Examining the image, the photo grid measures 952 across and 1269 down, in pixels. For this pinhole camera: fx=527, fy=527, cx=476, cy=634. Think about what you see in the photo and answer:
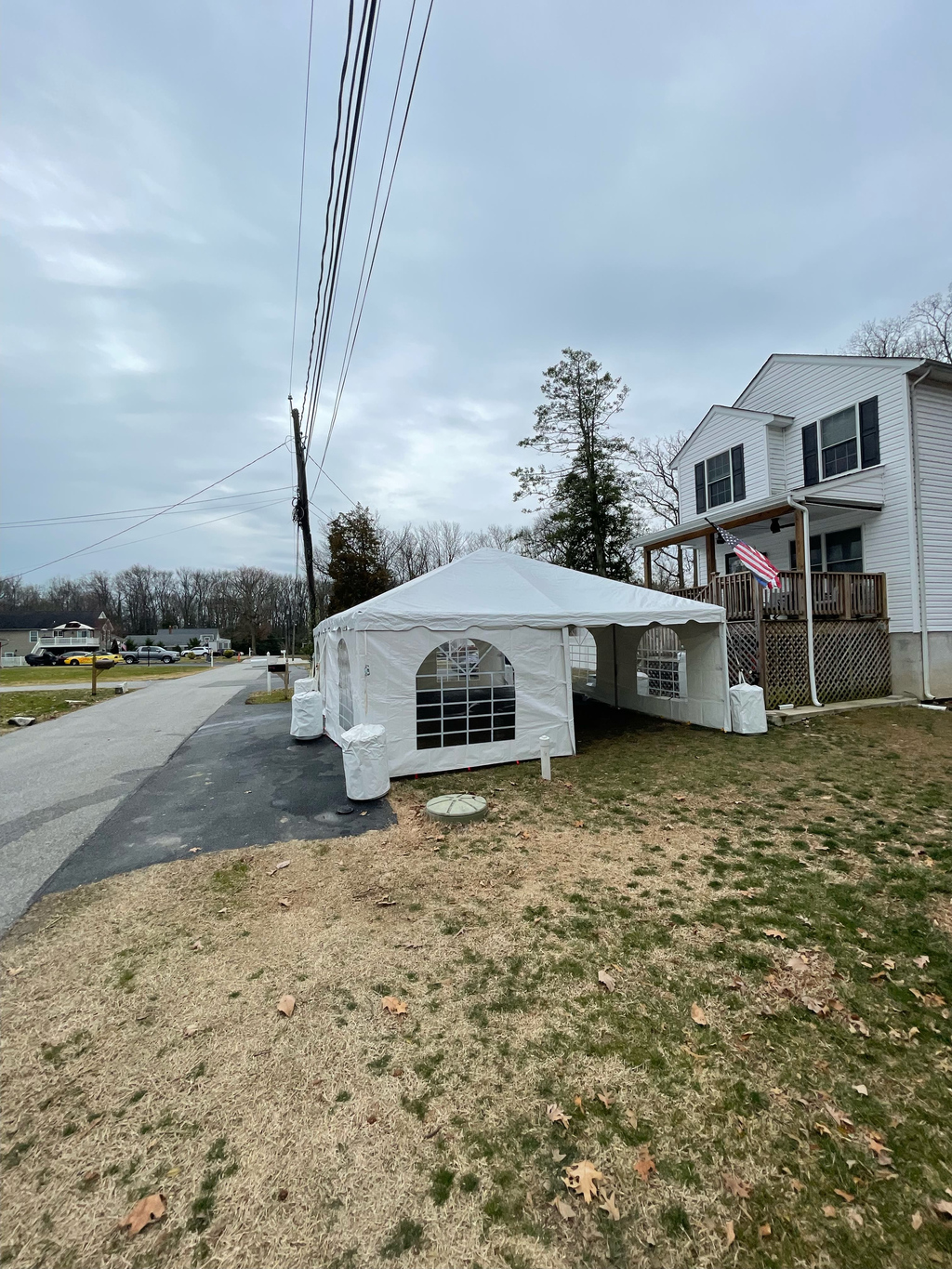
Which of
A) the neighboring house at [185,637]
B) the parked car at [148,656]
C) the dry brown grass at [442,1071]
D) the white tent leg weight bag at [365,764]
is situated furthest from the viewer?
the neighboring house at [185,637]

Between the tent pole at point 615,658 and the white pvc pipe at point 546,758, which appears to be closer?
the white pvc pipe at point 546,758

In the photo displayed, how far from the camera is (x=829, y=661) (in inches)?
442

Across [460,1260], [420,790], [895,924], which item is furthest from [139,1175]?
[420,790]

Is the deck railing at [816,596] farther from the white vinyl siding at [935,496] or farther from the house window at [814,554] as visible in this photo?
the house window at [814,554]

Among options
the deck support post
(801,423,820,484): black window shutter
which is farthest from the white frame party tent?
(801,423,820,484): black window shutter

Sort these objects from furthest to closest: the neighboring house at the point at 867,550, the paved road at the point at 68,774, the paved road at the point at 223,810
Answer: the neighboring house at the point at 867,550 → the paved road at the point at 223,810 → the paved road at the point at 68,774

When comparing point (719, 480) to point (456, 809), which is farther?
point (719, 480)

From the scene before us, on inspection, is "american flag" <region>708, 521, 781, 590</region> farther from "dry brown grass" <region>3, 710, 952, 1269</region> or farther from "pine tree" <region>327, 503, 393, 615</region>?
"pine tree" <region>327, 503, 393, 615</region>

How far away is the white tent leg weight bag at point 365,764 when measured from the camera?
20.1 feet

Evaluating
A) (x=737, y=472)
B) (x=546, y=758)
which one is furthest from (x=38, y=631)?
(x=546, y=758)

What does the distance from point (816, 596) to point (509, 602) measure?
8004 mm

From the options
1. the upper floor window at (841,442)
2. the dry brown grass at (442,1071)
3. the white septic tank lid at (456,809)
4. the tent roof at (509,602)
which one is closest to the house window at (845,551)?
the upper floor window at (841,442)

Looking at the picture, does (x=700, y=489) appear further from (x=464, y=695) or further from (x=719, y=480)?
(x=464, y=695)

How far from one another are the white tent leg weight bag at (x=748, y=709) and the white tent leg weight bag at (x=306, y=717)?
7.52m
